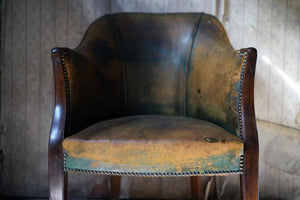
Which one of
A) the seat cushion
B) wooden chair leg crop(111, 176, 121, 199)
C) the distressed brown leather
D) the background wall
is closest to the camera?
the seat cushion

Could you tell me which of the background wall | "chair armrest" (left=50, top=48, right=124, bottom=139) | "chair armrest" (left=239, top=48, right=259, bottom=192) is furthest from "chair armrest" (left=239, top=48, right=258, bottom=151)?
the background wall

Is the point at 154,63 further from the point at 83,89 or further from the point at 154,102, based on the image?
the point at 83,89

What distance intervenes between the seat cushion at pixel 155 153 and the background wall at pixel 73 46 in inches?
32.1

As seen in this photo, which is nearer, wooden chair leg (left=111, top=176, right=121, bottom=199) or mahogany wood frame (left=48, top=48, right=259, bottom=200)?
mahogany wood frame (left=48, top=48, right=259, bottom=200)

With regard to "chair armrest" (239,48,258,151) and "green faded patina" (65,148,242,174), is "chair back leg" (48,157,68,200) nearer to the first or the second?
"green faded patina" (65,148,242,174)

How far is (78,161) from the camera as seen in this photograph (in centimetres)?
77

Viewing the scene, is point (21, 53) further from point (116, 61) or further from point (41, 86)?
point (116, 61)

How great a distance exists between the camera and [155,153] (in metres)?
0.75

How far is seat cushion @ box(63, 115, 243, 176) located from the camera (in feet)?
2.46

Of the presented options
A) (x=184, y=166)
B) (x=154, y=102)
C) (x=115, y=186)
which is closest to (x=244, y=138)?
(x=184, y=166)

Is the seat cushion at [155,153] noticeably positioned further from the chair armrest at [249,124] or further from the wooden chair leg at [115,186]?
the wooden chair leg at [115,186]

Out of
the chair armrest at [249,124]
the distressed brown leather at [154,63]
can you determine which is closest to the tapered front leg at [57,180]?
the distressed brown leather at [154,63]

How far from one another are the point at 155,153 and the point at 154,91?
21.1 inches

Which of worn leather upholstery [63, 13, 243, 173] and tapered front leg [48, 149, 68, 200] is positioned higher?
worn leather upholstery [63, 13, 243, 173]
